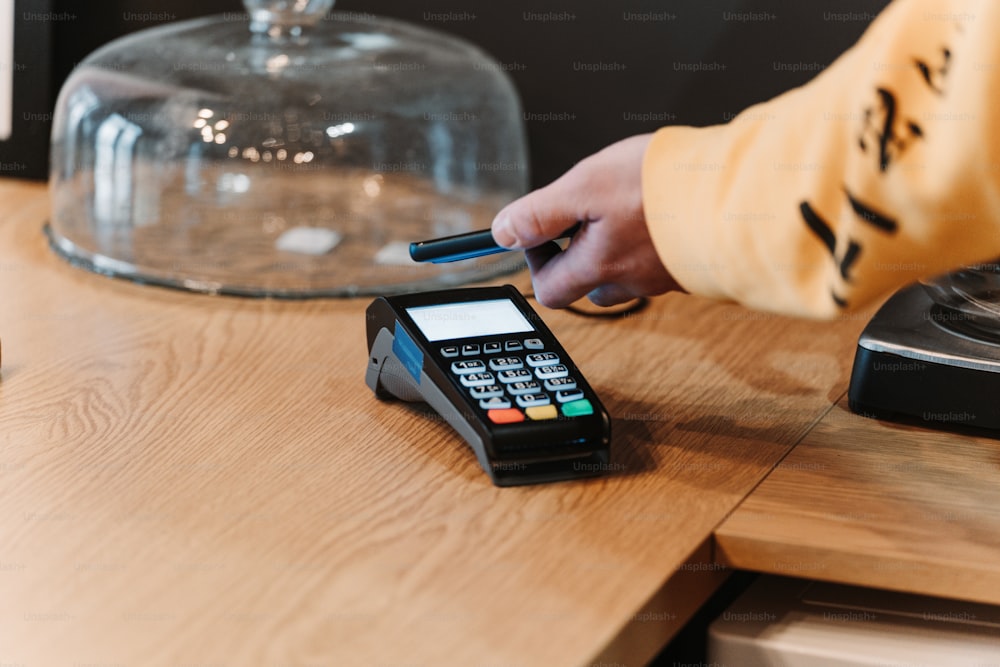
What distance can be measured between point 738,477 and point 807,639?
0.10 meters

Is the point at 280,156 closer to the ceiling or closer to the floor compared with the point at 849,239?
closer to the floor

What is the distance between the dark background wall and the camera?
3.61 ft

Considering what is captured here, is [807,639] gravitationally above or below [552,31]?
below

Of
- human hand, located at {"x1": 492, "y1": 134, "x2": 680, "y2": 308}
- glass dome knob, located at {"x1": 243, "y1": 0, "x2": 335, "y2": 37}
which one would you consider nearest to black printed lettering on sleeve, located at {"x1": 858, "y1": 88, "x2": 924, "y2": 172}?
human hand, located at {"x1": 492, "y1": 134, "x2": 680, "y2": 308}

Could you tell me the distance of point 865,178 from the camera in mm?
544

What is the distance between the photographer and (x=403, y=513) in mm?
601

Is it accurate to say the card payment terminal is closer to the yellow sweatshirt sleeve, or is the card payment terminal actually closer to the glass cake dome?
the yellow sweatshirt sleeve

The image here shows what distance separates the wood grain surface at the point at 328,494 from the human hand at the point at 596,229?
0.10m

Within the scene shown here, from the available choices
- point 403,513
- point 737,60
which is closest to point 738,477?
point 403,513

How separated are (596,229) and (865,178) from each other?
16 cm

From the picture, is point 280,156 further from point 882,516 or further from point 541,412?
point 882,516

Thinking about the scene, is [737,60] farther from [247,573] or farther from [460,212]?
A: [247,573]

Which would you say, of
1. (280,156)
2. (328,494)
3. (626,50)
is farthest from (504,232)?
(626,50)

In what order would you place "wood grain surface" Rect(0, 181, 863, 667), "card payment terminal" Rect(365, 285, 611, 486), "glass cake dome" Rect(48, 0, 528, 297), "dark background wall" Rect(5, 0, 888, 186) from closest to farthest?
"wood grain surface" Rect(0, 181, 863, 667) → "card payment terminal" Rect(365, 285, 611, 486) → "glass cake dome" Rect(48, 0, 528, 297) → "dark background wall" Rect(5, 0, 888, 186)
